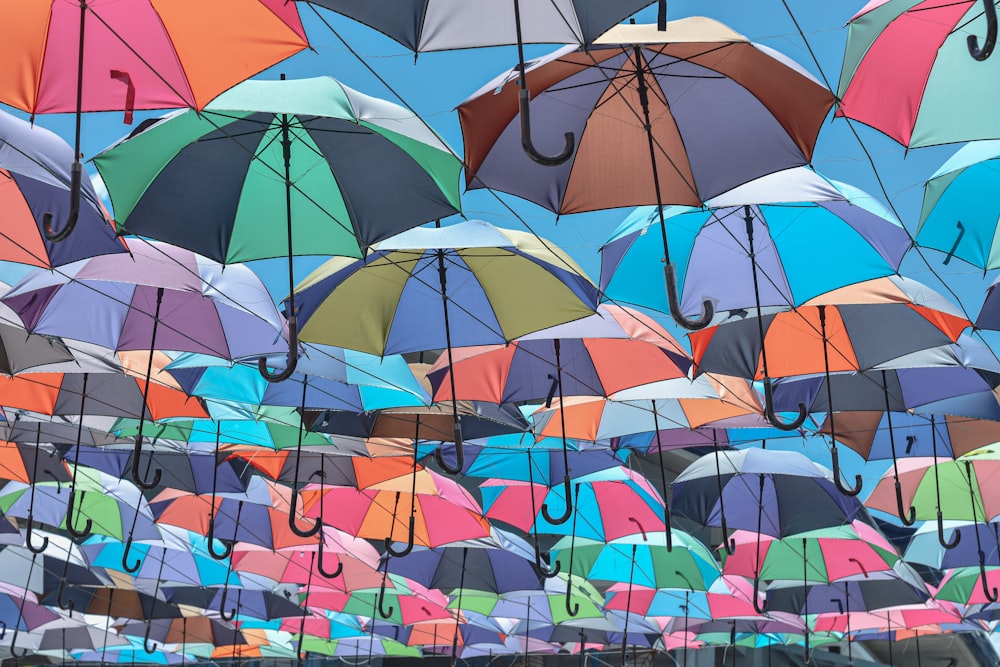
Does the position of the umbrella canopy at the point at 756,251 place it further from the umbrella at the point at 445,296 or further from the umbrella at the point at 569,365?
the umbrella at the point at 569,365

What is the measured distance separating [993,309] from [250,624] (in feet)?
40.9

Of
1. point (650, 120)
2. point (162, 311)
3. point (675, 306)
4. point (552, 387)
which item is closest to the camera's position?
point (675, 306)

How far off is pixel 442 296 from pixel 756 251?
1.88 meters

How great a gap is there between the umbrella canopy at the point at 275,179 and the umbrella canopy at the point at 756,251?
1.52 metres

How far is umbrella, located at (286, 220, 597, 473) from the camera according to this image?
6.20 metres

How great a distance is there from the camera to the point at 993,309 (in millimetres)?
5949

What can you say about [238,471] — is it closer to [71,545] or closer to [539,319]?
[71,545]

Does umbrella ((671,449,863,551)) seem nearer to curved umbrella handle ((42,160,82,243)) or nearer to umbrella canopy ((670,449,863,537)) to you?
umbrella canopy ((670,449,863,537))

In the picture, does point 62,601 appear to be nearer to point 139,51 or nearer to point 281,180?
Result: point 281,180

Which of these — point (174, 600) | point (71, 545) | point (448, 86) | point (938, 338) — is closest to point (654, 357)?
point (938, 338)

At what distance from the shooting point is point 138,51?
13.6 feet

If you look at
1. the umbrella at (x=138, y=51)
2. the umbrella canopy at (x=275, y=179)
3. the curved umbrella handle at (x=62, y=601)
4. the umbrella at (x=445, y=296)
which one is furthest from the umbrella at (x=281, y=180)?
the curved umbrella handle at (x=62, y=601)

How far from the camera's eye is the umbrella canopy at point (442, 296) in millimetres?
6211

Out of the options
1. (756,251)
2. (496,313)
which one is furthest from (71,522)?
(756,251)
